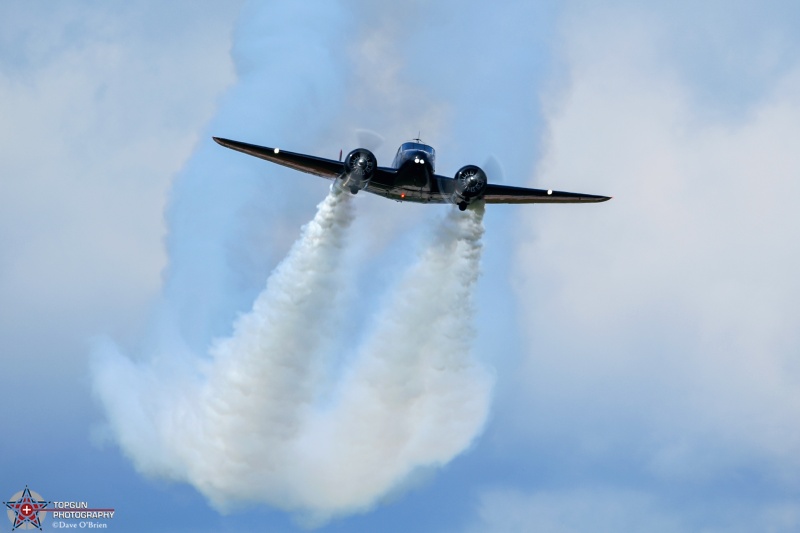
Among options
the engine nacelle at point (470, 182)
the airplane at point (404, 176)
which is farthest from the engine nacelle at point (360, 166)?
the engine nacelle at point (470, 182)

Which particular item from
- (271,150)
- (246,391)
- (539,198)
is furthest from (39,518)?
(539,198)

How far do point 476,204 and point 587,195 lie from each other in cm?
732

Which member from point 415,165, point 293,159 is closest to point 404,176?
point 415,165

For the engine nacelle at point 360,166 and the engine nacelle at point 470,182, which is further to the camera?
the engine nacelle at point 470,182

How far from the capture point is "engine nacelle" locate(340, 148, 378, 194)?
55438mm

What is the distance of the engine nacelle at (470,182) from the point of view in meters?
56.0

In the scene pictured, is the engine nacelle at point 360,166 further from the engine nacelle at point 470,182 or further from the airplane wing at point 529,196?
the airplane wing at point 529,196

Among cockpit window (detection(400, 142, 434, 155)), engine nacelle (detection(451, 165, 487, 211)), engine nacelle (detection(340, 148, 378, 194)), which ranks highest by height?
cockpit window (detection(400, 142, 434, 155))

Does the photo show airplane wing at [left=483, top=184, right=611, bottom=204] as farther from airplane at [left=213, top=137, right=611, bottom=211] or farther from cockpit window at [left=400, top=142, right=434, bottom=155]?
cockpit window at [left=400, top=142, right=434, bottom=155]

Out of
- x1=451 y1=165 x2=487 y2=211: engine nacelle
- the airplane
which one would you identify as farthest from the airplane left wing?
x1=451 y1=165 x2=487 y2=211: engine nacelle

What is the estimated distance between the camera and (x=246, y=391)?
64812 mm

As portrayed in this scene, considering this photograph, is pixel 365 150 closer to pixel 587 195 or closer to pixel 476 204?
pixel 476 204

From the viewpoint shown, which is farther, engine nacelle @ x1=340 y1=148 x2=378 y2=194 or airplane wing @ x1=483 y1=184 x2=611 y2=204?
airplane wing @ x1=483 y1=184 x2=611 y2=204

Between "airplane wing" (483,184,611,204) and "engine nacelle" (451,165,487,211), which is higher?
"airplane wing" (483,184,611,204)
